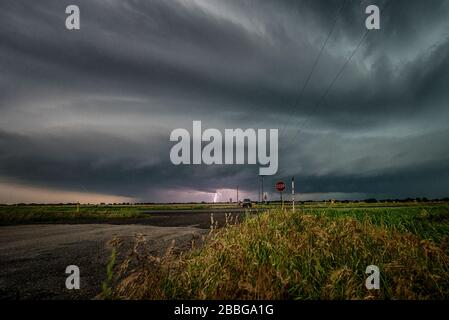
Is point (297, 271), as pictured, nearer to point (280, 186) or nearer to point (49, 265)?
point (49, 265)

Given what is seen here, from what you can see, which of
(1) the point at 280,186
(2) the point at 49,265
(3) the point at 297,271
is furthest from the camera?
(1) the point at 280,186

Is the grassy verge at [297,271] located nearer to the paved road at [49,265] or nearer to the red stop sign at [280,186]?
the paved road at [49,265]

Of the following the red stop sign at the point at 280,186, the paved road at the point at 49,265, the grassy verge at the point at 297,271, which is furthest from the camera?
the red stop sign at the point at 280,186

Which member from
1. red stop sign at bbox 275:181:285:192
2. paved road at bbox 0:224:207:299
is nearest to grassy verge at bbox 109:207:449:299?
paved road at bbox 0:224:207:299

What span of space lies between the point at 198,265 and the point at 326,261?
1964 mm

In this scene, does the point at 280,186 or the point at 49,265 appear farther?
the point at 280,186

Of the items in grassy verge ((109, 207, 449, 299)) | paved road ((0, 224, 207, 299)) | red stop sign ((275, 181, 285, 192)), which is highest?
red stop sign ((275, 181, 285, 192))

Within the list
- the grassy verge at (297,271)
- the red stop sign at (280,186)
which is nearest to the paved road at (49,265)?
the grassy verge at (297,271)

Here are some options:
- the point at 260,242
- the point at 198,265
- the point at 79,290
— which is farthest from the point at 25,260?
the point at 260,242

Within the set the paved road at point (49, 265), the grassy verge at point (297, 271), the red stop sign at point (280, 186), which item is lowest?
the paved road at point (49, 265)

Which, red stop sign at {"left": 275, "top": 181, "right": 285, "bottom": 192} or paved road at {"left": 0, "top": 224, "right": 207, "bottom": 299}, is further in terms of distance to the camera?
red stop sign at {"left": 275, "top": 181, "right": 285, "bottom": 192}

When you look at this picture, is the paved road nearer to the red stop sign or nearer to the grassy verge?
the grassy verge

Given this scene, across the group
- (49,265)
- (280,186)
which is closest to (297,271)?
(49,265)
